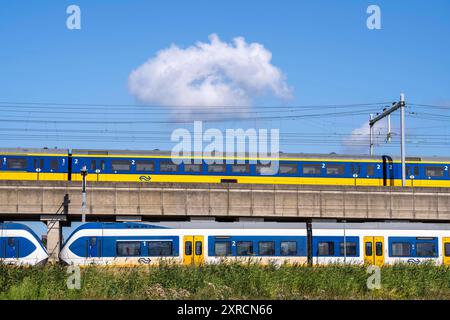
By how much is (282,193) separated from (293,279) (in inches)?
853

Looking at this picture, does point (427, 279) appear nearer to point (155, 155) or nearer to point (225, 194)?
point (225, 194)

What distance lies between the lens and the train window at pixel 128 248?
32312 mm

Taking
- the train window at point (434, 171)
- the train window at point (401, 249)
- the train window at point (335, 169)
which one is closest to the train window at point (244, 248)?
the train window at point (401, 249)

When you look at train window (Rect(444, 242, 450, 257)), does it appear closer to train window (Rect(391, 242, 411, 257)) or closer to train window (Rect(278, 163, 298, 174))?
train window (Rect(391, 242, 411, 257))

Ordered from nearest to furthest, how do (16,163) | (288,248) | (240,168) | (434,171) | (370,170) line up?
(288,248)
(16,163)
(240,168)
(370,170)
(434,171)

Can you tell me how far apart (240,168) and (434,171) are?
15.1 m

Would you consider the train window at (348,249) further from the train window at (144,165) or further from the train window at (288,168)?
the train window at (144,165)

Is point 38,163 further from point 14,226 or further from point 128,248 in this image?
point 128,248

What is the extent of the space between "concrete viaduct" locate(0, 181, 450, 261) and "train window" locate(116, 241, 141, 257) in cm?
847

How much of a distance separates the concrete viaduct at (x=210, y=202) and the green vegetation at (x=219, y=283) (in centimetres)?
1869

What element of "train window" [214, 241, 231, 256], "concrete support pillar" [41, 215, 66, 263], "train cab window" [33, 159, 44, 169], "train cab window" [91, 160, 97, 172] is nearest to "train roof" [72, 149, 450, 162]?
"train cab window" [91, 160, 97, 172]

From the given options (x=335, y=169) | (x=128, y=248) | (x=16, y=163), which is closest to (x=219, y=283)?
(x=128, y=248)

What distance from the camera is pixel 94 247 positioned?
105 feet

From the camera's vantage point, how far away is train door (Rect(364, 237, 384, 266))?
3425cm
